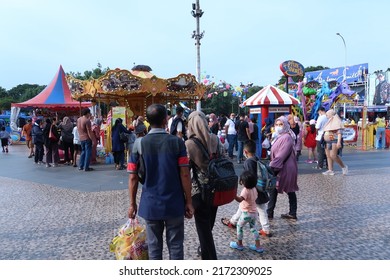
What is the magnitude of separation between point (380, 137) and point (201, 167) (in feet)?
52.3

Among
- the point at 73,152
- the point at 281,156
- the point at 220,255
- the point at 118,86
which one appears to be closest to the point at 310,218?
the point at 281,156

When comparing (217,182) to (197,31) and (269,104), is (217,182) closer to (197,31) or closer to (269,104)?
(269,104)

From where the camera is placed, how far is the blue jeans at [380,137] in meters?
16.9

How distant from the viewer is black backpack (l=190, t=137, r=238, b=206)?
3.46 metres

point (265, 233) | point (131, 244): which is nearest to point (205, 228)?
point (131, 244)

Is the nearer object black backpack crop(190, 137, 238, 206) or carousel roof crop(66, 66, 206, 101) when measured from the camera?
black backpack crop(190, 137, 238, 206)

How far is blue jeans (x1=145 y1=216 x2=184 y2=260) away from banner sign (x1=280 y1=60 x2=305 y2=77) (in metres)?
17.5

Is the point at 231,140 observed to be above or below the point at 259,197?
above

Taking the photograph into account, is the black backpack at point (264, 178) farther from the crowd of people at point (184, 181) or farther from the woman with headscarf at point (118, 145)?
the woman with headscarf at point (118, 145)

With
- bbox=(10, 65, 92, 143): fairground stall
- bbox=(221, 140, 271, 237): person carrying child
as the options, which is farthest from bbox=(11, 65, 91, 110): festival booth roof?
bbox=(221, 140, 271, 237): person carrying child

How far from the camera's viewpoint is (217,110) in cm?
5422

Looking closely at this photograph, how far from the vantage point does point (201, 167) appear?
3.49 m

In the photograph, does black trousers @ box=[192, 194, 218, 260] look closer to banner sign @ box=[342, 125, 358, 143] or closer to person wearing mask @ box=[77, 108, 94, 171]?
person wearing mask @ box=[77, 108, 94, 171]

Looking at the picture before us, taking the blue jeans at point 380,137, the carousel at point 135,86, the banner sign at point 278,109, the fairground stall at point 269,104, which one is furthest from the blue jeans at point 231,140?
the blue jeans at point 380,137
